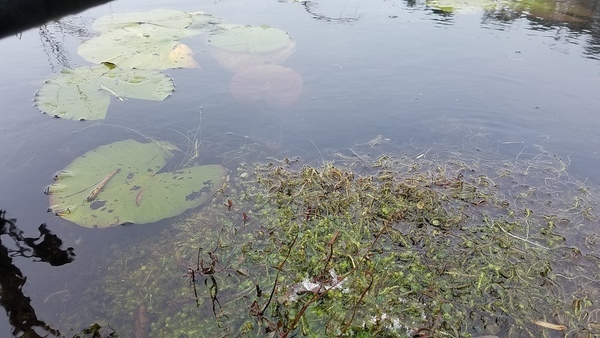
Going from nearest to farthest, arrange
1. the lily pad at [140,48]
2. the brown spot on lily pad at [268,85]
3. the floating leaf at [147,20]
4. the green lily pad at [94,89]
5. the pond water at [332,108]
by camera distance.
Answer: the pond water at [332,108]
the green lily pad at [94,89]
the brown spot on lily pad at [268,85]
the lily pad at [140,48]
the floating leaf at [147,20]

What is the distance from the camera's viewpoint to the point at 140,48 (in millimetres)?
4883

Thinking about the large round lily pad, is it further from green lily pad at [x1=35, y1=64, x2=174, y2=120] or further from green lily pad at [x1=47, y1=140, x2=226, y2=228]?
green lily pad at [x1=47, y1=140, x2=226, y2=228]

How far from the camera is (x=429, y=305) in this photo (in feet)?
7.66

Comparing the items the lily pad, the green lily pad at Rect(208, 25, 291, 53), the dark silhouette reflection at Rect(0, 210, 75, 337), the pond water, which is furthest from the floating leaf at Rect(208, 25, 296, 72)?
the dark silhouette reflection at Rect(0, 210, 75, 337)

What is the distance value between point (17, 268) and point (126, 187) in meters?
0.83

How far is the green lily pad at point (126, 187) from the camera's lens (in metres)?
2.82

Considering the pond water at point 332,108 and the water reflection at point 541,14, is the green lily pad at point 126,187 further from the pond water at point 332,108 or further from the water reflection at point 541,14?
the water reflection at point 541,14

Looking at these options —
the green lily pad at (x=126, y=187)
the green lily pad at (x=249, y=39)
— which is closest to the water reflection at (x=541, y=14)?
the green lily pad at (x=249, y=39)

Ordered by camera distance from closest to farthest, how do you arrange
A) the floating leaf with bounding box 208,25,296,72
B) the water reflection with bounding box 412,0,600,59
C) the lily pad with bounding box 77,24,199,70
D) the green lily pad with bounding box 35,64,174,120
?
the green lily pad with bounding box 35,64,174,120 < the lily pad with bounding box 77,24,199,70 < the floating leaf with bounding box 208,25,296,72 < the water reflection with bounding box 412,0,600,59

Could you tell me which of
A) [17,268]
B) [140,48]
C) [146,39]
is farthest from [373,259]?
[146,39]

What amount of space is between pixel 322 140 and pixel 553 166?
198 cm

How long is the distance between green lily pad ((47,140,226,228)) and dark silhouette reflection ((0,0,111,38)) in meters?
3.62

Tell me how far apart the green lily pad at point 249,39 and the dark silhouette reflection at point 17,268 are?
315 cm

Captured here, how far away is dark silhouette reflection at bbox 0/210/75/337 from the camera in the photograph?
2215 millimetres
